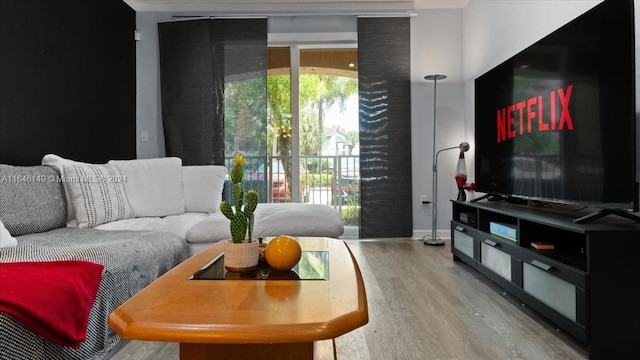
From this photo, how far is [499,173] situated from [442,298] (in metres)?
1.07

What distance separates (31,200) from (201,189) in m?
1.22

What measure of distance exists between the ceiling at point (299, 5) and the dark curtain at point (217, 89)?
0.14m

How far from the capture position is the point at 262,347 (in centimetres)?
104

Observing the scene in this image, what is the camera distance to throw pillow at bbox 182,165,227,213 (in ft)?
10.2

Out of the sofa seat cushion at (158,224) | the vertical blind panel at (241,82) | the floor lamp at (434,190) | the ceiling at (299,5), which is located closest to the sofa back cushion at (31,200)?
the sofa seat cushion at (158,224)

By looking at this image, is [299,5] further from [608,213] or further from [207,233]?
[608,213]

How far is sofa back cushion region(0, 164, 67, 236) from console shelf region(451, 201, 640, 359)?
2.65 metres

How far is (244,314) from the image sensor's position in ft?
2.74

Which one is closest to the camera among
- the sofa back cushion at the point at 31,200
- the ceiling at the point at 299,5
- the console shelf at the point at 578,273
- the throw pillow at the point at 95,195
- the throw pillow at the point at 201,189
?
the console shelf at the point at 578,273

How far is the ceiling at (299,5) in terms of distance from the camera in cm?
412

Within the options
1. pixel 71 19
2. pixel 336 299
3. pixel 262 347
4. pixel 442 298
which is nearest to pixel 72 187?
pixel 71 19

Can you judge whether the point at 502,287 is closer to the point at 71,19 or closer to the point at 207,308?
the point at 207,308

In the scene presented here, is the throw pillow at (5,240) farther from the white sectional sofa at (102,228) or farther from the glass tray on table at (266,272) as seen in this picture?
the glass tray on table at (266,272)

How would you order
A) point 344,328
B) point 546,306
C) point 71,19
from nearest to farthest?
1. point 344,328
2. point 546,306
3. point 71,19
